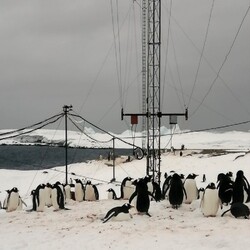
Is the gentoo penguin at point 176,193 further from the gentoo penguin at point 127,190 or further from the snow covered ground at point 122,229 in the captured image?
the gentoo penguin at point 127,190

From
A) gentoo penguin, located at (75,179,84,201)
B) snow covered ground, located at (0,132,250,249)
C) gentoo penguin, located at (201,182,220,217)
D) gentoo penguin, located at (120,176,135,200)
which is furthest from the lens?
gentoo penguin, located at (75,179,84,201)

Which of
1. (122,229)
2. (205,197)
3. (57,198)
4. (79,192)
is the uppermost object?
(205,197)

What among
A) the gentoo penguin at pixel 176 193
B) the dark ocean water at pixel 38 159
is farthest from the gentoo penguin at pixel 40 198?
the dark ocean water at pixel 38 159

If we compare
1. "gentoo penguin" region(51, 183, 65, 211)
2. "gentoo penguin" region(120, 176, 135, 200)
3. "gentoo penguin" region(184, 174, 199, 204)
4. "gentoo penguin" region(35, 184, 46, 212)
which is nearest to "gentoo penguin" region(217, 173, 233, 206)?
"gentoo penguin" region(184, 174, 199, 204)

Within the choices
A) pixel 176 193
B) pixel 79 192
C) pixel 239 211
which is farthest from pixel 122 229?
pixel 79 192

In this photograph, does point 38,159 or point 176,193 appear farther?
point 38,159

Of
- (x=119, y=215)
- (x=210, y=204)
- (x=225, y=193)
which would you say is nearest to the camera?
(x=119, y=215)

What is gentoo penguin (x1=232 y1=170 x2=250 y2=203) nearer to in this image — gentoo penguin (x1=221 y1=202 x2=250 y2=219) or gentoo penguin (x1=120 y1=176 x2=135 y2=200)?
gentoo penguin (x1=221 y1=202 x2=250 y2=219)

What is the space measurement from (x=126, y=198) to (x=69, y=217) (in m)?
5.28

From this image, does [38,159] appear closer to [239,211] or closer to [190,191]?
[190,191]

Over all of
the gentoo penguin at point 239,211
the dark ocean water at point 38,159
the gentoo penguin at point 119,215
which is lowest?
the dark ocean water at point 38,159

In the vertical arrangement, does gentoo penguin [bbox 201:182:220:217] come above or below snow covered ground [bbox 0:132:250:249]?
above

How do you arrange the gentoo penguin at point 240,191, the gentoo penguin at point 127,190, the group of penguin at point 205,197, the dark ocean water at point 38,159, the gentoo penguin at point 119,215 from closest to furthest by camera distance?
the gentoo penguin at point 119,215
the group of penguin at point 205,197
the gentoo penguin at point 240,191
the gentoo penguin at point 127,190
the dark ocean water at point 38,159

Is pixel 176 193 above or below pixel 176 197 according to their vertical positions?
above
